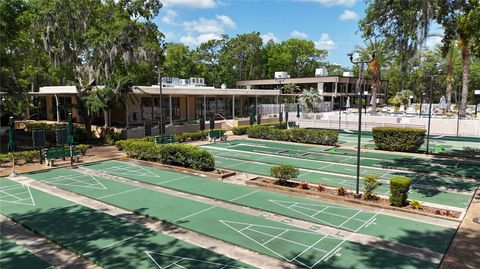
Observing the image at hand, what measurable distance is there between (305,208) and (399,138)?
1464cm

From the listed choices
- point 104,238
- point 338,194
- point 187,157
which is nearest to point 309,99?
point 187,157

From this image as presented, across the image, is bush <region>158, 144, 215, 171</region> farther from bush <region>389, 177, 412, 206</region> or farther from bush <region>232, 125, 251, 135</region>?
bush <region>232, 125, 251, 135</region>

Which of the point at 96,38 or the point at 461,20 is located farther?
the point at 96,38

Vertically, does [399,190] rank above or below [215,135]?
below

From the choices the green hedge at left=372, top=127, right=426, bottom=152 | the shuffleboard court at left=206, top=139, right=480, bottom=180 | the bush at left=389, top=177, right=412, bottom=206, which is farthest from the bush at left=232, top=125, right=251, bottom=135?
the bush at left=389, top=177, right=412, bottom=206

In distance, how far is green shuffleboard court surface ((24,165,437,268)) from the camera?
9.09 m

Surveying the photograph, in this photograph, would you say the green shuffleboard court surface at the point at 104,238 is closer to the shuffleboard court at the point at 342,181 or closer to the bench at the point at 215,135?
the shuffleboard court at the point at 342,181

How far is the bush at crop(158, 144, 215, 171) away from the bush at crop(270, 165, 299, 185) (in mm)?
4006

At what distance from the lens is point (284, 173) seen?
52.0ft

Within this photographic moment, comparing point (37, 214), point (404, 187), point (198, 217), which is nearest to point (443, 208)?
point (404, 187)

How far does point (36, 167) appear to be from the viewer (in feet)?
65.9

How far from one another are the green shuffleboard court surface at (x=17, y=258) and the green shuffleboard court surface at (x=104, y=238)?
79 cm

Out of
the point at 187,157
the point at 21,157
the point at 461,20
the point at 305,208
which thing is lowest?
the point at 305,208

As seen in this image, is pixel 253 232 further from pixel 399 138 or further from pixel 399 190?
pixel 399 138
